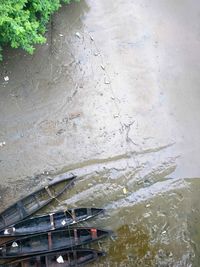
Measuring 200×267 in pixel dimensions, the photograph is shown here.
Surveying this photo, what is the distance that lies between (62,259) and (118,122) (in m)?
4.18


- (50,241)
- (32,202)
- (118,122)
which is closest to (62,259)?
(50,241)

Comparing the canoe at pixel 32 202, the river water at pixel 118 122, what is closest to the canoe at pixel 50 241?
the river water at pixel 118 122

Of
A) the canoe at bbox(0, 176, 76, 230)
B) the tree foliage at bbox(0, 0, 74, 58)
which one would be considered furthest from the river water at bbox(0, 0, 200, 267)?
the tree foliage at bbox(0, 0, 74, 58)

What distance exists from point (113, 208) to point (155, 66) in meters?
4.90

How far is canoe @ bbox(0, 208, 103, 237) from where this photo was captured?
9500 millimetres

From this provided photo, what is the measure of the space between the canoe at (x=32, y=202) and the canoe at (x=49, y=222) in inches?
8.1

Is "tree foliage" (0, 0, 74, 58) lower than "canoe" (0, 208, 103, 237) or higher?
higher

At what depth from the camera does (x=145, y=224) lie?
33.4 ft

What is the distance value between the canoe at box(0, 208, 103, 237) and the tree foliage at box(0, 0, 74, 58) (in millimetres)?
4507

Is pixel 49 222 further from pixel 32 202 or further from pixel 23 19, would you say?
pixel 23 19

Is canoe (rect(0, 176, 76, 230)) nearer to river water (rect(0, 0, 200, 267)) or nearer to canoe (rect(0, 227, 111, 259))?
river water (rect(0, 0, 200, 267))

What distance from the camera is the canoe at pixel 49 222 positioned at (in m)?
9.50

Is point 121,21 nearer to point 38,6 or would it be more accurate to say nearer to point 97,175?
point 38,6

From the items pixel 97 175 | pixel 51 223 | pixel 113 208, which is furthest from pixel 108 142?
pixel 51 223
